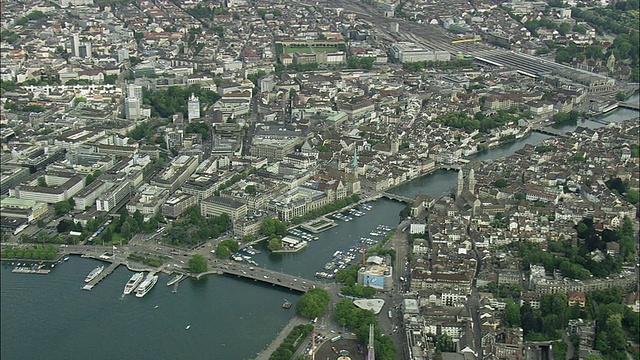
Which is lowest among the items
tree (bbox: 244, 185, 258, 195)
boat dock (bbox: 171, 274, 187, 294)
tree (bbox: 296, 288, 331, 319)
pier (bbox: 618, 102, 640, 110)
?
boat dock (bbox: 171, 274, 187, 294)

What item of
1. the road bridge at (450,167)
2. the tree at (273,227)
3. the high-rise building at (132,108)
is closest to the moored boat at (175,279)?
the tree at (273,227)

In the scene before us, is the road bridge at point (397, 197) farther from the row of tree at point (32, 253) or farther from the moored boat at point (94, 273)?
the row of tree at point (32, 253)

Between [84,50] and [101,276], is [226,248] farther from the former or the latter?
[84,50]

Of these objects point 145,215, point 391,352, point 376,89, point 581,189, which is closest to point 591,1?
point 376,89

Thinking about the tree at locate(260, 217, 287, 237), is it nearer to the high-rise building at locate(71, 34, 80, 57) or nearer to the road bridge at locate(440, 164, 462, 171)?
the road bridge at locate(440, 164, 462, 171)

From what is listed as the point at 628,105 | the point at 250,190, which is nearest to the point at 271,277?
the point at 250,190

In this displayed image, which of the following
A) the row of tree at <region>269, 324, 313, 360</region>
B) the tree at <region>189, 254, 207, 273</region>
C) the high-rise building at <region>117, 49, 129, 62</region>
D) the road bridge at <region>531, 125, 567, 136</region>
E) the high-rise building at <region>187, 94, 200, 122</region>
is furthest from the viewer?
the high-rise building at <region>117, 49, 129, 62</region>

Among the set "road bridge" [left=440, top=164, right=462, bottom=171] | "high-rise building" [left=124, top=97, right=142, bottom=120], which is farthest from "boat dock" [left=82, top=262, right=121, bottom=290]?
"high-rise building" [left=124, top=97, right=142, bottom=120]
